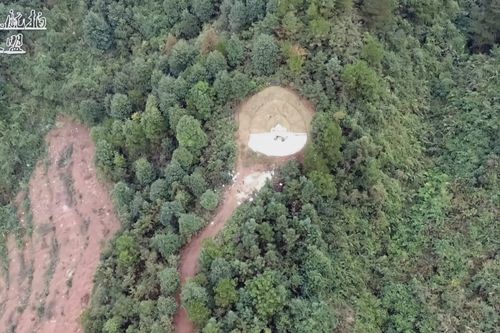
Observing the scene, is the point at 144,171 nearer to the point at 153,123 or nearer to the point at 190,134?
the point at 153,123

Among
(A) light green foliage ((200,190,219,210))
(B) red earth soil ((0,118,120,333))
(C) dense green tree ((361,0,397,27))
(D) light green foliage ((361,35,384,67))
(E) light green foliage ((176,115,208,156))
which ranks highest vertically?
(C) dense green tree ((361,0,397,27))

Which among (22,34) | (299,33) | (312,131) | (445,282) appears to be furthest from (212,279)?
(22,34)

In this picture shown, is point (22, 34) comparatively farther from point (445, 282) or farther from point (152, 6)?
point (445, 282)

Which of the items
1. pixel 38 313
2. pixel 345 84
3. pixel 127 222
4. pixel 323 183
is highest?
pixel 345 84

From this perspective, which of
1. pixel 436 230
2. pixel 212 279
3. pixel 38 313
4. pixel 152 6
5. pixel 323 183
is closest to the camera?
pixel 212 279

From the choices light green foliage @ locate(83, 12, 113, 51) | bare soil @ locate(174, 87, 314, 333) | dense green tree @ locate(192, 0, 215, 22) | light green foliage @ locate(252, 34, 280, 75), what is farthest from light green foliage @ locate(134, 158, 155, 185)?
light green foliage @ locate(83, 12, 113, 51)

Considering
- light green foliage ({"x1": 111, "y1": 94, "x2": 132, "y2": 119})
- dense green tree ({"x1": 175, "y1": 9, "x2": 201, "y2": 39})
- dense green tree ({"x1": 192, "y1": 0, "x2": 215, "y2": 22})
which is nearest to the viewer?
light green foliage ({"x1": 111, "y1": 94, "x2": 132, "y2": 119})

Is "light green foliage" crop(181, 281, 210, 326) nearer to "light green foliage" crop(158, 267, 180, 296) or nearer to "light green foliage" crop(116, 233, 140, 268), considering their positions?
"light green foliage" crop(158, 267, 180, 296)
